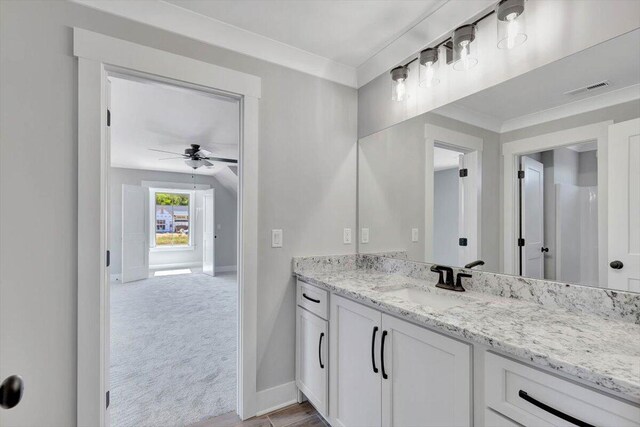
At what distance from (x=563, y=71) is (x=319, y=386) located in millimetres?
2024

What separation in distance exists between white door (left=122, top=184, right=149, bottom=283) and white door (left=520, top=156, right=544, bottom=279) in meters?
6.63

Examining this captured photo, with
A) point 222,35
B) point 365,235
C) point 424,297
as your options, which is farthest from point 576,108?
point 222,35

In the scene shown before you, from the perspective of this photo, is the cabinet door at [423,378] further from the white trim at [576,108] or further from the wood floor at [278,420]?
the white trim at [576,108]

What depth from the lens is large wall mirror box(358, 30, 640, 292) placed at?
112 cm

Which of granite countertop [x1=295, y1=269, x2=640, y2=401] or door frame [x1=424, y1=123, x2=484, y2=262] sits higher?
door frame [x1=424, y1=123, x2=484, y2=262]

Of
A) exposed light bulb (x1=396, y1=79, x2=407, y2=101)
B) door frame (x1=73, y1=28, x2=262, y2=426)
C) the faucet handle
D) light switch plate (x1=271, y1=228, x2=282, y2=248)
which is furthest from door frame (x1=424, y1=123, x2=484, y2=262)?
door frame (x1=73, y1=28, x2=262, y2=426)

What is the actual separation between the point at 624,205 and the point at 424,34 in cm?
132

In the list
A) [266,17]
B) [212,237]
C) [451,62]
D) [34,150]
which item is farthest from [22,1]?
[212,237]

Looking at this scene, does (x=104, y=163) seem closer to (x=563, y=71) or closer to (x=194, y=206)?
(x=563, y=71)

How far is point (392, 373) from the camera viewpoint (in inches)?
51.1

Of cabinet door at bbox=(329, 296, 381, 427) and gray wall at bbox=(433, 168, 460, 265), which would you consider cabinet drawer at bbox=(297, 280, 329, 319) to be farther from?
gray wall at bbox=(433, 168, 460, 265)

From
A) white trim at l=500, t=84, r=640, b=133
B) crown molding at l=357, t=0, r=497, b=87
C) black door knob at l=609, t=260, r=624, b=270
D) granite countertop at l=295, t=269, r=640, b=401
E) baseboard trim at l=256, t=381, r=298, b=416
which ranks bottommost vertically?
baseboard trim at l=256, t=381, r=298, b=416

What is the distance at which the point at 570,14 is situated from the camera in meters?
1.18

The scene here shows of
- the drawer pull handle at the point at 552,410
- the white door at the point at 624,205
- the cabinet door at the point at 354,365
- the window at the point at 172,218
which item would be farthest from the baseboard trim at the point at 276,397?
the window at the point at 172,218
